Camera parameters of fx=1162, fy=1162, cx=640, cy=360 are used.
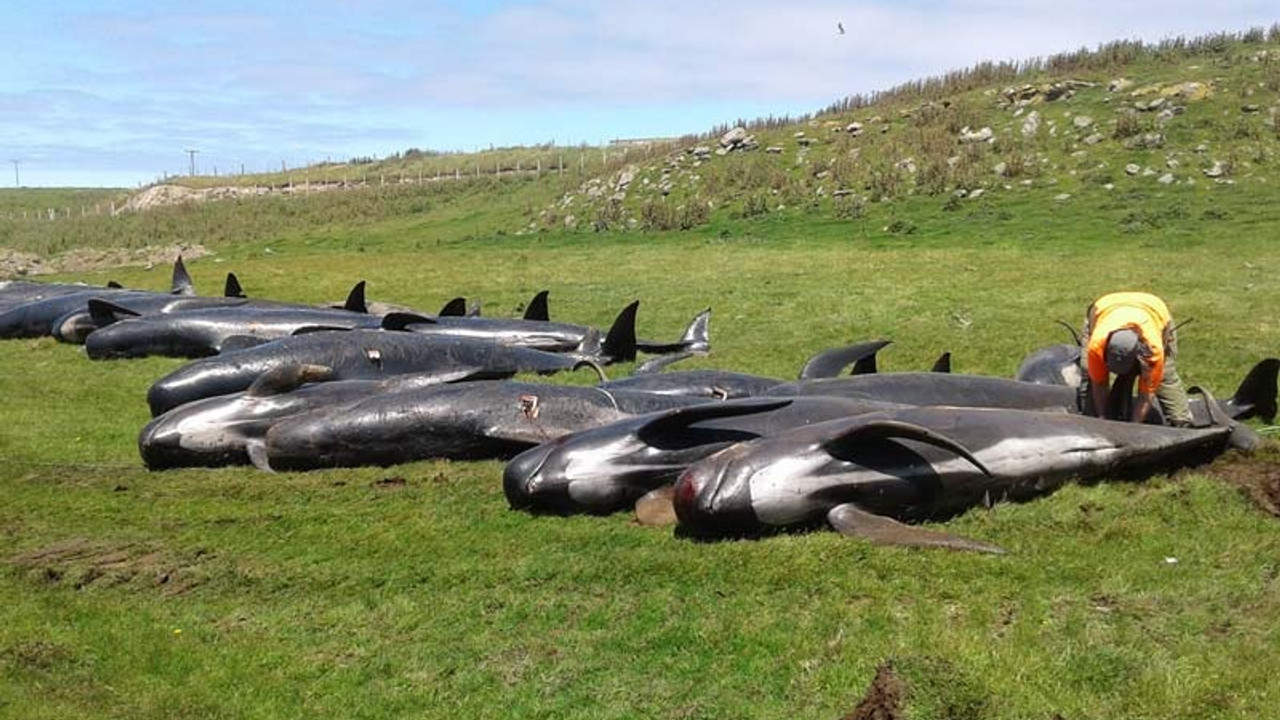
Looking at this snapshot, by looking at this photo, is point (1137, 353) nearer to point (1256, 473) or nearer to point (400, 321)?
point (1256, 473)

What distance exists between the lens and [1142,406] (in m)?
9.90

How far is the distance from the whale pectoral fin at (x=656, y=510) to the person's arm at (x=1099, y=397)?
12.5 ft

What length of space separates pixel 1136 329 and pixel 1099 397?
71 centimetres

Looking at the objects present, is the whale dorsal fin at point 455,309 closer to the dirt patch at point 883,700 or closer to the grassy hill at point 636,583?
the grassy hill at point 636,583

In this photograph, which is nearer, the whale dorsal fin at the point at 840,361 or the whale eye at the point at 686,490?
the whale eye at the point at 686,490

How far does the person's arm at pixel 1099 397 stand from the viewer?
995 cm

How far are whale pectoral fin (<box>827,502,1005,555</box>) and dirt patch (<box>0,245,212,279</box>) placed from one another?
1321 inches

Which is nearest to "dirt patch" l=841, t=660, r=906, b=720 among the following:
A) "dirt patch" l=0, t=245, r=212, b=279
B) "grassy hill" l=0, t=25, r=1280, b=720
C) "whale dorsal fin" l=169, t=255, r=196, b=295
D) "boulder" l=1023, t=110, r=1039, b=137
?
"grassy hill" l=0, t=25, r=1280, b=720

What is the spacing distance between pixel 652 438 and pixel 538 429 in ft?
6.07

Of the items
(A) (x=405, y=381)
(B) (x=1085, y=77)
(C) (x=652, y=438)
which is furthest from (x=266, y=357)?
(B) (x=1085, y=77)

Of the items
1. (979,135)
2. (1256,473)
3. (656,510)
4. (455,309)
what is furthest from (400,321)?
(979,135)

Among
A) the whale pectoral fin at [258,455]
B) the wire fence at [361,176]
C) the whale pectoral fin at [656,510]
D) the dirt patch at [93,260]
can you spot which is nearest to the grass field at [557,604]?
the whale pectoral fin at [656,510]

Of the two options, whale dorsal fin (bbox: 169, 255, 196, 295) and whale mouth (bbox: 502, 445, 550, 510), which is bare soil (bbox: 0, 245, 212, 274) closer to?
whale dorsal fin (bbox: 169, 255, 196, 295)

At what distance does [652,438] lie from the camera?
9578mm
